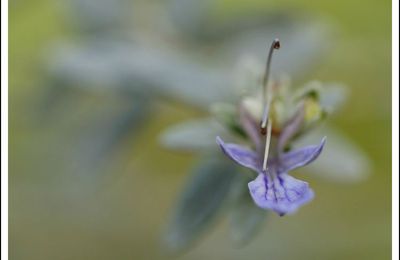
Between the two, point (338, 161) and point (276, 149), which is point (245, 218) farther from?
point (338, 161)

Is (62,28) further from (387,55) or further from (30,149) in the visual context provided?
(387,55)

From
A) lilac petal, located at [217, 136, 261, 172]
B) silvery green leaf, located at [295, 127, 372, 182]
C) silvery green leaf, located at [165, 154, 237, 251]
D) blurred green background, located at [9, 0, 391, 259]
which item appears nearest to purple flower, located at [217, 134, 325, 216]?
lilac petal, located at [217, 136, 261, 172]

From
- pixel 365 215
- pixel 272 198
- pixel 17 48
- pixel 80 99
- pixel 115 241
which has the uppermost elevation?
pixel 17 48

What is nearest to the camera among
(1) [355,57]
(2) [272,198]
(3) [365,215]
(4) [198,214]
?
(2) [272,198]

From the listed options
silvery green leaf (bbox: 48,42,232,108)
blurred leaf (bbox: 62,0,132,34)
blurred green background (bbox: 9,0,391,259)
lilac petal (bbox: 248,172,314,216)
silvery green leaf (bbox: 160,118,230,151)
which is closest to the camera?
lilac petal (bbox: 248,172,314,216)

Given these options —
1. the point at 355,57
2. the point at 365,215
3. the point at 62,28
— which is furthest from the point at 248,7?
the point at 365,215

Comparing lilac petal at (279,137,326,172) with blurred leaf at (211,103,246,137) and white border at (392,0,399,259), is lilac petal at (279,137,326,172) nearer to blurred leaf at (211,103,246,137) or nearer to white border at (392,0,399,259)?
blurred leaf at (211,103,246,137)
